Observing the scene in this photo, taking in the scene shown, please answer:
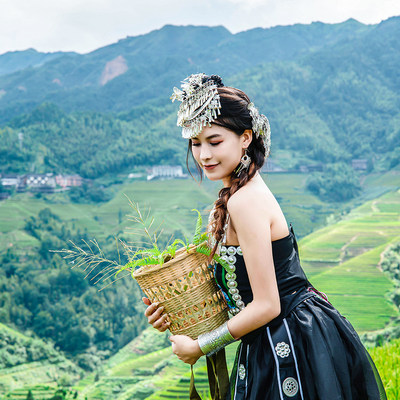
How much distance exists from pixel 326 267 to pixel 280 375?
33.6 feet

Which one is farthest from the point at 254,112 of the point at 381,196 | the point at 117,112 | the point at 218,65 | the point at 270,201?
the point at 218,65

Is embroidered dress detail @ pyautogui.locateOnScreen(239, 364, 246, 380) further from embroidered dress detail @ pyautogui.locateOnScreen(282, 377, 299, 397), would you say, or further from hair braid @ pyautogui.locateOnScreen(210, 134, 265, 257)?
Answer: hair braid @ pyautogui.locateOnScreen(210, 134, 265, 257)

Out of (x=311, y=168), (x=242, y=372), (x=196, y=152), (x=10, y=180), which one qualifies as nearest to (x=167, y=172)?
(x=10, y=180)

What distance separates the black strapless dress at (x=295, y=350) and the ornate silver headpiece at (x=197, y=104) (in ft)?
1.10

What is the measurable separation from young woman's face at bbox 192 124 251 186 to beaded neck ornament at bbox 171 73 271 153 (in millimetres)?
27

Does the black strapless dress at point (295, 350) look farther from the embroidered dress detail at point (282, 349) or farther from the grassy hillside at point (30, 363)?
the grassy hillside at point (30, 363)

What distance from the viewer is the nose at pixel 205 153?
1.28m

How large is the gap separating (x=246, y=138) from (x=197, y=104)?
0.55 ft

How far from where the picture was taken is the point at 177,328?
4.28ft

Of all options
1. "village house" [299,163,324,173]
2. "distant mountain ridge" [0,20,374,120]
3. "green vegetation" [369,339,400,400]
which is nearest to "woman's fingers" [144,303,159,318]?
"green vegetation" [369,339,400,400]

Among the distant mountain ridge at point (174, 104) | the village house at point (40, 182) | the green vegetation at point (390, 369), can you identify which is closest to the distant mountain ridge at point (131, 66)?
the distant mountain ridge at point (174, 104)

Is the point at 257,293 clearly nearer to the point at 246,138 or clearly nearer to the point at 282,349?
the point at 282,349

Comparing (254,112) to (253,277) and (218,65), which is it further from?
(218,65)

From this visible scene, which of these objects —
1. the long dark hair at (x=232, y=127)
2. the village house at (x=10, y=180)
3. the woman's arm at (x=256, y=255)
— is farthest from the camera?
the village house at (x=10, y=180)
